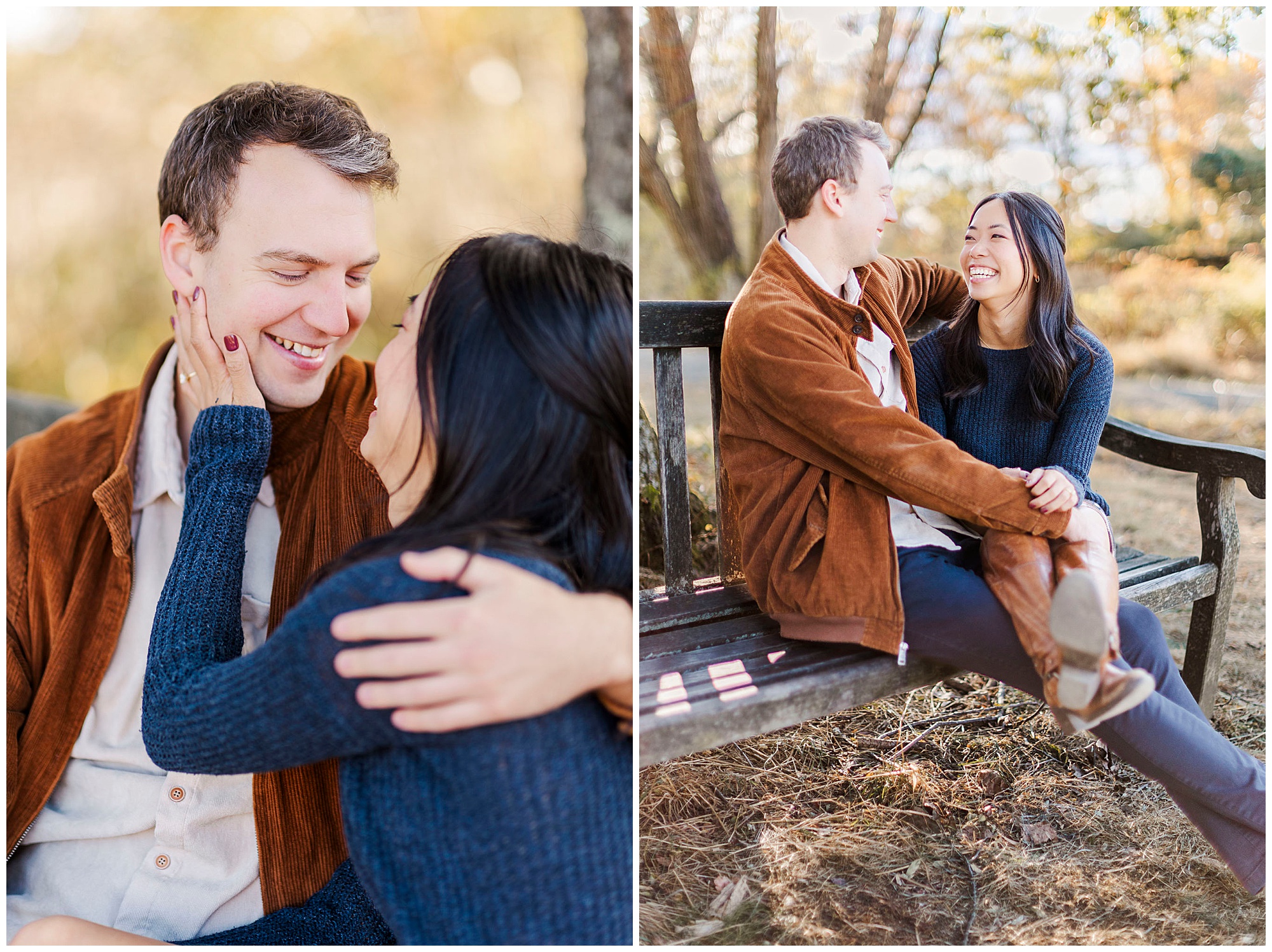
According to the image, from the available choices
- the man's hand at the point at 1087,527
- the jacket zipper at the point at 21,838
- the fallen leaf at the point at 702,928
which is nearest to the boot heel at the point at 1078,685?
the man's hand at the point at 1087,527

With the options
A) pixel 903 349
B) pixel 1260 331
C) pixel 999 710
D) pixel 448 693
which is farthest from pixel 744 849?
pixel 1260 331

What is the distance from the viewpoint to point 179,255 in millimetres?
1946

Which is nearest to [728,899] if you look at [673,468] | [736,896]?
[736,896]

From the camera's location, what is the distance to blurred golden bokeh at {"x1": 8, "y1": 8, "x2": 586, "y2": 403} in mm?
2381

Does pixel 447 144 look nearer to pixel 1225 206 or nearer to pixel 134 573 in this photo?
pixel 134 573

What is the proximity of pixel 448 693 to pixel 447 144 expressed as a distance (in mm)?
2151

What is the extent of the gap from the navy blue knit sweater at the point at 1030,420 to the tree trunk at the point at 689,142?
1.12 meters

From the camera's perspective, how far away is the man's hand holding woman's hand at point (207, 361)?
174 centimetres

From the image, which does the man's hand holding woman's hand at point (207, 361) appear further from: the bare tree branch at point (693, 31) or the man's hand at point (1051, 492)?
the man's hand at point (1051, 492)

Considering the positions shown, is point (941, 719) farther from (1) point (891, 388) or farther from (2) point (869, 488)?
(1) point (891, 388)

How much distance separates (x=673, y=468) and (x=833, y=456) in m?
0.39

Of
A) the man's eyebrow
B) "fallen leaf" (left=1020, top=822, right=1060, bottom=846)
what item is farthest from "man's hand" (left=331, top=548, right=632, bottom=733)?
"fallen leaf" (left=1020, top=822, right=1060, bottom=846)

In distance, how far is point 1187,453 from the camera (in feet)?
6.95

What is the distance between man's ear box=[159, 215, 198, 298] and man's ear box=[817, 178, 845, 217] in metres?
1.36
